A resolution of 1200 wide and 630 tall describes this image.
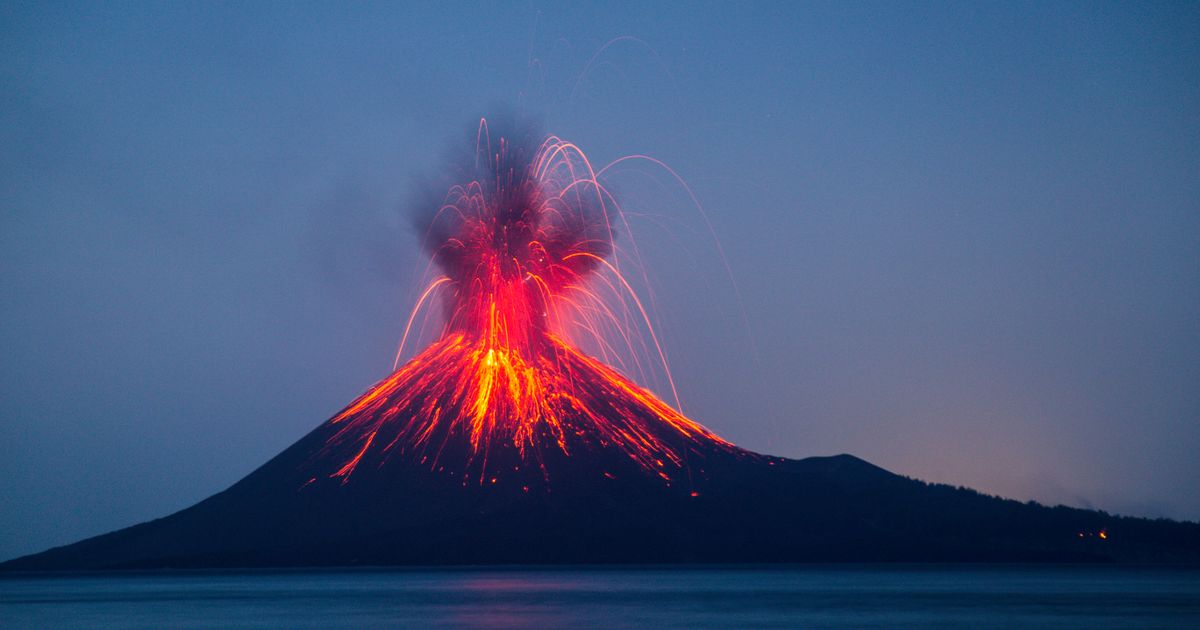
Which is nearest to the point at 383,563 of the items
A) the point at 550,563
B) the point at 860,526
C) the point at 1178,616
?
the point at 550,563

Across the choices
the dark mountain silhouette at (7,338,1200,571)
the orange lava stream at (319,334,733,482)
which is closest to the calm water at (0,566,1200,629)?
the dark mountain silhouette at (7,338,1200,571)

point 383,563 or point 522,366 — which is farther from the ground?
point 522,366

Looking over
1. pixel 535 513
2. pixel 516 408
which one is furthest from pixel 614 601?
pixel 516 408

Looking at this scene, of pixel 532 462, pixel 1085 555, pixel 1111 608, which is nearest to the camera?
pixel 1111 608

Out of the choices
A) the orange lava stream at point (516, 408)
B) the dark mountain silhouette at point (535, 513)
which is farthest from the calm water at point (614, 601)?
the orange lava stream at point (516, 408)

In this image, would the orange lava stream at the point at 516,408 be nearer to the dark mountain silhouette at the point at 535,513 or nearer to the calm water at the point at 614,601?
the dark mountain silhouette at the point at 535,513

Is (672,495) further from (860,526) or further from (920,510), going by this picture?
(920,510)

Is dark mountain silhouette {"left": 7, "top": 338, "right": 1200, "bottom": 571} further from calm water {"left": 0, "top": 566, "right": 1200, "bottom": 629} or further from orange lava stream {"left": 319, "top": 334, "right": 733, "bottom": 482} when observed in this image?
calm water {"left": 0, "top": 566, "right": 1200, "bottom": 629}
